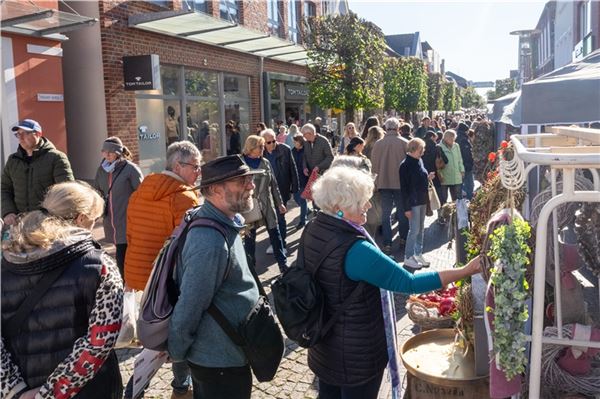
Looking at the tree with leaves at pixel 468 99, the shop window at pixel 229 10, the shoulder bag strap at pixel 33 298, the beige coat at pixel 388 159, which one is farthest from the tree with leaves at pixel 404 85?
the tree with leaves at pixel 468 99

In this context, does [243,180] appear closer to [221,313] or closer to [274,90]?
[221,313]

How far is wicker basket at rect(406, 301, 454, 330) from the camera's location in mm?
4215

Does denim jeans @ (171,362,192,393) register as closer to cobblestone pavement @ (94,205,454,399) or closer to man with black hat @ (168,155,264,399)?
cobblestone pavement @ (94,205,454,399)

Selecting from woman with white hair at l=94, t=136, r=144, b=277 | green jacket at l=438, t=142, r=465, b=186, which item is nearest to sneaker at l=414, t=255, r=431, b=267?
green jacket at l=438, t=142, r=465, b=186

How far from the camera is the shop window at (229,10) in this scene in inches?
608

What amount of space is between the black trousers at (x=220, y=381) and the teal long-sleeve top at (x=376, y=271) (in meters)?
0.75

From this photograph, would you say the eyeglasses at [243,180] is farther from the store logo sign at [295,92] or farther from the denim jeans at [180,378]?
the store logo sign at [295,92]

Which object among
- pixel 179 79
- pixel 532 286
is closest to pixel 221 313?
pixel 532 286

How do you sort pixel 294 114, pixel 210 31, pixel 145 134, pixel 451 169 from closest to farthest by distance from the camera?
pixel 451 169 → pixel 145 134 → pixel 210 31 → pixel 294 114

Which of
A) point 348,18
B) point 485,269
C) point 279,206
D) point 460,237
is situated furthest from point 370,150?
point 348,18

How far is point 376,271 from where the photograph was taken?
2.82 metres

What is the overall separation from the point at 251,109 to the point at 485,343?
50.8 feet

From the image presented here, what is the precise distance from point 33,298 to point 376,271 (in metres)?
1.57

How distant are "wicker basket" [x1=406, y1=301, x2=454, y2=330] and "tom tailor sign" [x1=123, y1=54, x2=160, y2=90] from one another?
8.41 m
